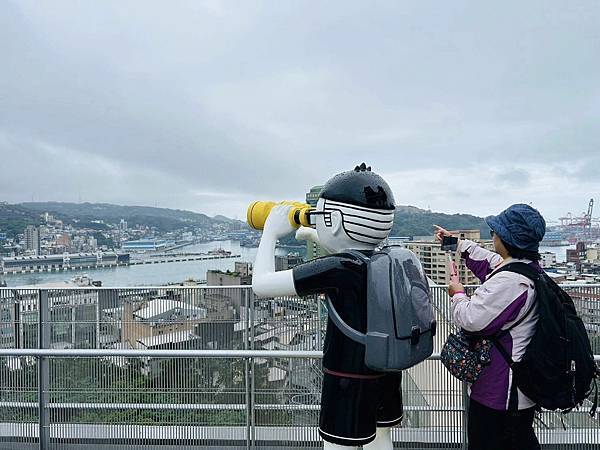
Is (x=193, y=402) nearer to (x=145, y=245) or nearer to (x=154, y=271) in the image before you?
(x=154, y=271)

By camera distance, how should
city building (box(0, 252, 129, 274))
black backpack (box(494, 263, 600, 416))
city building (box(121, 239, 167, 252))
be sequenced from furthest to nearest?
city building (box(121, 239, 167, 252))
city building (box(0, 252, 129, 274))
black backpack (box(494, 263, 600, 416))

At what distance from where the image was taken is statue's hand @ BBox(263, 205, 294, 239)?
228cm

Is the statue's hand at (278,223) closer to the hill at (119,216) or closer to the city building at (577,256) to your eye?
the city building at (577,256)

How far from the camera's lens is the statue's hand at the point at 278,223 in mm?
2275

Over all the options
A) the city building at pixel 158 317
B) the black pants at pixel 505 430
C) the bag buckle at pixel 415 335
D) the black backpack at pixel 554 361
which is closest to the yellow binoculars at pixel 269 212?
the bag buckle at pixel 415 335

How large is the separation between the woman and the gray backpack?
16 cm

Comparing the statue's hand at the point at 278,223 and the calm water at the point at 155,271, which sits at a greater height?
the statue's hand at the point at 278,223

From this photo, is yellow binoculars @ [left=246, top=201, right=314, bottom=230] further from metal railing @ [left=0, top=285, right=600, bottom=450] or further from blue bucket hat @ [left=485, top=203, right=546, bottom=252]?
blue bucket hat @ [left=485, top=203, right=546, bottom=252]

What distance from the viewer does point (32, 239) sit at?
3284 centimetres

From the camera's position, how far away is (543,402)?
1793mm

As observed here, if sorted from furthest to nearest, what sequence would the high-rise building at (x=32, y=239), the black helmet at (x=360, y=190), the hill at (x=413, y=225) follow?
the high-rise building at (x=32, y=239) < the hill at (x=413, y=225) < the black helmet at (x=360, y=190)

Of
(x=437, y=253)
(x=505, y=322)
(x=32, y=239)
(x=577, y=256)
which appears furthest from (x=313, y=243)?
(x=32, y=239)

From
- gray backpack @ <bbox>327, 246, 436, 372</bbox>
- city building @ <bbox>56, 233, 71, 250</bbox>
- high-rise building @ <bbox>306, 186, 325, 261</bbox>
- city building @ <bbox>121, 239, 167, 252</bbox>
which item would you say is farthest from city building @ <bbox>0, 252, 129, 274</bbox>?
gray backpack @ <bbox>327, 246, 436, 372</bbox>

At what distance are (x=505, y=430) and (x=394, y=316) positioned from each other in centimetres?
65
